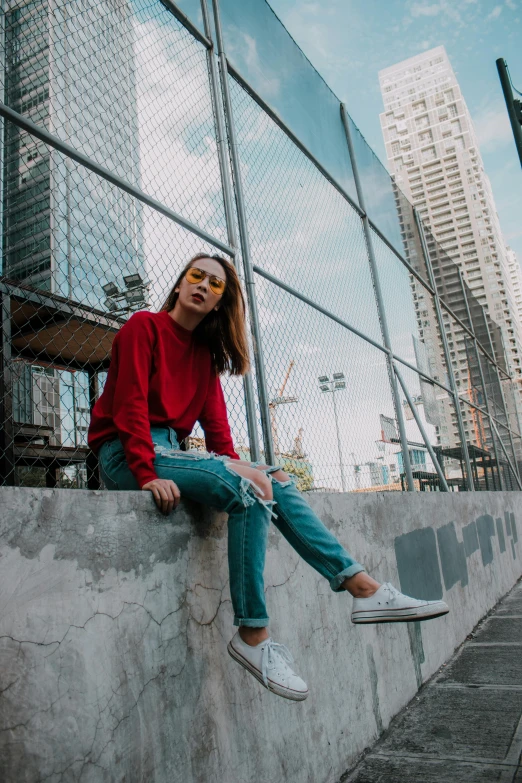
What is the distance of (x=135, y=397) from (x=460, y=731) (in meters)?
1.78

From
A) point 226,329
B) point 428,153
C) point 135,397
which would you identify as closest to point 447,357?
point 226,329

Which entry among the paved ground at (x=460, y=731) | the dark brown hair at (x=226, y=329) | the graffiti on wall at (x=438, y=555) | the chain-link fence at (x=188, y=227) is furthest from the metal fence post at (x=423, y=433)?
the dark brown hair at (x=226, y=329)

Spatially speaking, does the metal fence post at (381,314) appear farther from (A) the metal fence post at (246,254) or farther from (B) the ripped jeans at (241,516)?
(B) the ripped jeans at (241,516)

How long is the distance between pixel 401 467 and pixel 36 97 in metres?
2.90

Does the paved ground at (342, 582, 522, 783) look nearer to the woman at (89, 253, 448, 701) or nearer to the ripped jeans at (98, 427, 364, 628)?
the woman at (89, 253, 448, 701)

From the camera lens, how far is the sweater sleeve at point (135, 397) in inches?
59.8

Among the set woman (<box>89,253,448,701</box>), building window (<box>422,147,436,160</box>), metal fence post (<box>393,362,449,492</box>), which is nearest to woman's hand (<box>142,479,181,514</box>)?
woman (<box>89,253,448,701</box>)

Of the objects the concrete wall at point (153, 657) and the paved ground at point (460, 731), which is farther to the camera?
the paved ground at point (460, 731)

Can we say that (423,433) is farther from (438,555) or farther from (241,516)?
(241,516)

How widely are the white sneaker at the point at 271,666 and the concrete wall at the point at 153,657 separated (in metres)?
0.09

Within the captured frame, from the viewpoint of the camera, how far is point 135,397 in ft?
5.18

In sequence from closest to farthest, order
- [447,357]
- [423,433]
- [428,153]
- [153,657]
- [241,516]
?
[153,657], [241,516], [423,433], [447,357], [428,153]

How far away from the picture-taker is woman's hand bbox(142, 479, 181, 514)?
1.45 meters

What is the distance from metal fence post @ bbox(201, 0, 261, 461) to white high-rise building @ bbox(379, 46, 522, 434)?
13.5ft
